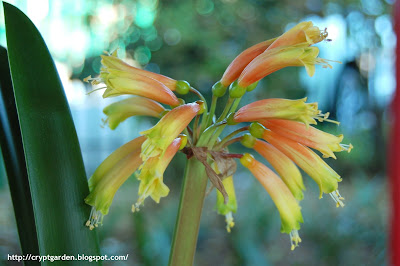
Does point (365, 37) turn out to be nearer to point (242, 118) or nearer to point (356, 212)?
point (356, 212)

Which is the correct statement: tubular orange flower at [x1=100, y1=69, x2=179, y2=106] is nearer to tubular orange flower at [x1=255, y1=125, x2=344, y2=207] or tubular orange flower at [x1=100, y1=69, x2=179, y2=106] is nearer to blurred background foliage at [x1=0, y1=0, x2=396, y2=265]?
tubular orange flower at [x1=255, y1=125, x2=344, y2=207]

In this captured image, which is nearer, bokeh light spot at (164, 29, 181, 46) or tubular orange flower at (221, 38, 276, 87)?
tubular orange flower at (221, 38, 276, 87)

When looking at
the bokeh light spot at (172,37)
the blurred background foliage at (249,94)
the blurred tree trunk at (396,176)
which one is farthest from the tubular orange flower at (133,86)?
the bokeh light spot at (172,37)

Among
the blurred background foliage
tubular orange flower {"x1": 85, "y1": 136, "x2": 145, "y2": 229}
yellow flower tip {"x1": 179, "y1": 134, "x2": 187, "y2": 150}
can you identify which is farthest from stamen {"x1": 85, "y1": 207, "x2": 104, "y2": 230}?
the blurred background foliage

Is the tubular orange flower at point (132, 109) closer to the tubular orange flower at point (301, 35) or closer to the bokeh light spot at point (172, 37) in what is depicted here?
the tubular orange flower at point (301, 35)

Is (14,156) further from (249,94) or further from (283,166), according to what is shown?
(249,94)

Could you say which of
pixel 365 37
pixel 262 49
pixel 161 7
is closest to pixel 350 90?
pixel 365 37

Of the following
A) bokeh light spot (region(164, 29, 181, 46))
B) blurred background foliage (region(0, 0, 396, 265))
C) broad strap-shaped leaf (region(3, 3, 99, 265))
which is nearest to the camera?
broad strap-shaped leaf (region(3, 3, 99, 265))
